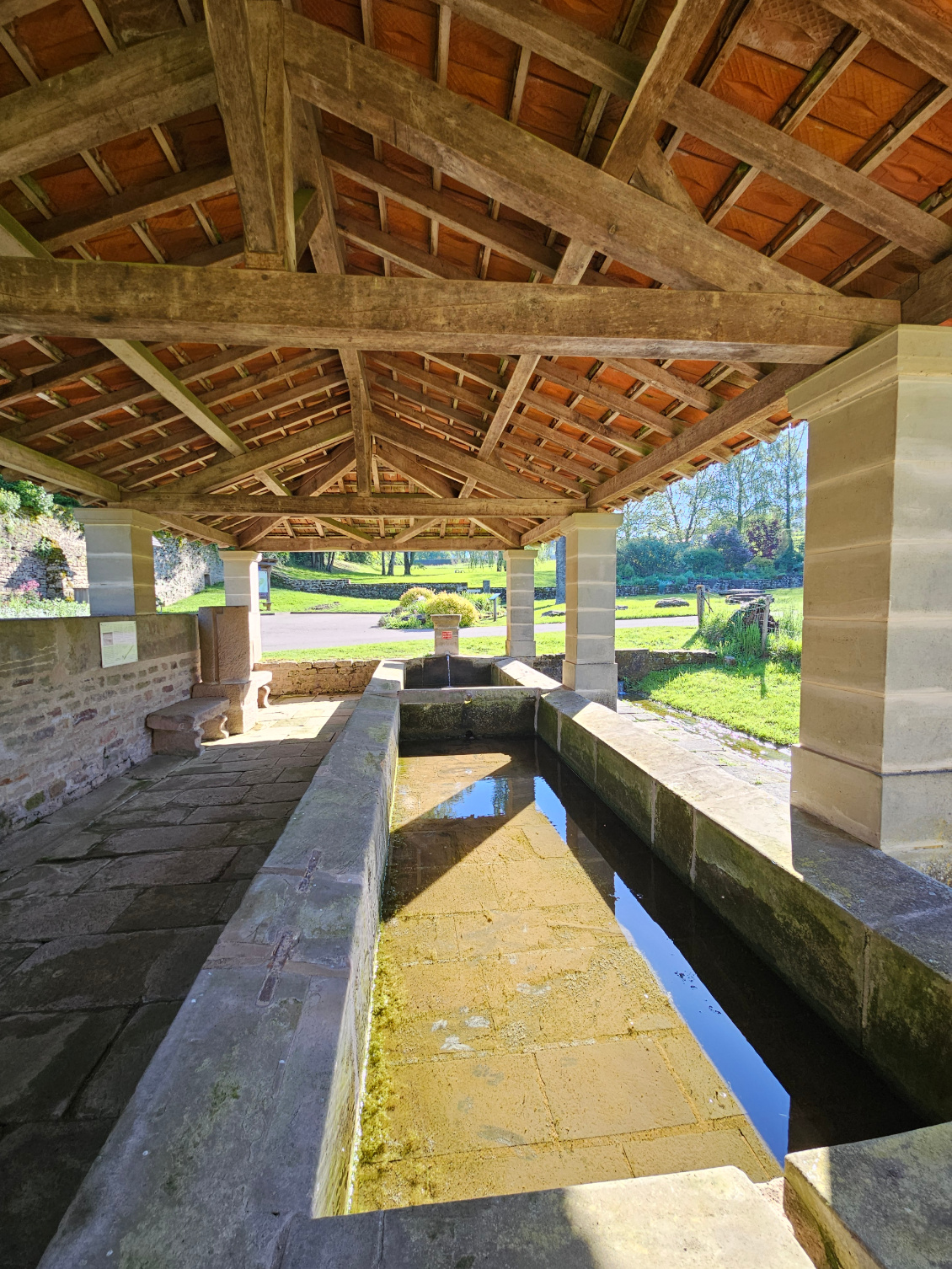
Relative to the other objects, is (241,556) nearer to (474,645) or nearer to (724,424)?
(474,645)

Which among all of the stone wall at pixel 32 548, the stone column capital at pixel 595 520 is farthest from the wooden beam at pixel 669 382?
the stone wall at pixel 32 548

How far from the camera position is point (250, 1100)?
1186mm

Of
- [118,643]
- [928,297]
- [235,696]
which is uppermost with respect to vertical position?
[928,297]

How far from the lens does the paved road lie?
51.8ft

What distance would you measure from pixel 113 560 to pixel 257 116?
5.26 metres

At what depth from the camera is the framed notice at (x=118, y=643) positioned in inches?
199

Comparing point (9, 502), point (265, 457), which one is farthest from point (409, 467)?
point (9, 502)

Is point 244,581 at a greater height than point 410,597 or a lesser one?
greater

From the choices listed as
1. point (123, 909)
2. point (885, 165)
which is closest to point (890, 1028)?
point (885, 165)

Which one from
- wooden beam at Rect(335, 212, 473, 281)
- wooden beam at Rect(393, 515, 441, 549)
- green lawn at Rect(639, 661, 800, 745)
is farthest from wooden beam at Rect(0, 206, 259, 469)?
green lawn at Rect(639, 661, 800, 745)

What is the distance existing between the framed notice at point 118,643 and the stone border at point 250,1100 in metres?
4.04

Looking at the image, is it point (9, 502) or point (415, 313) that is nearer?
point (415, 313)

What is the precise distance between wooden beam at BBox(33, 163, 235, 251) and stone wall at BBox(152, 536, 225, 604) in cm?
1963

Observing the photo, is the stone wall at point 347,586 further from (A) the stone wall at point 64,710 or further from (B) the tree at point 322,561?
(A) the stone wall at point 64,710
